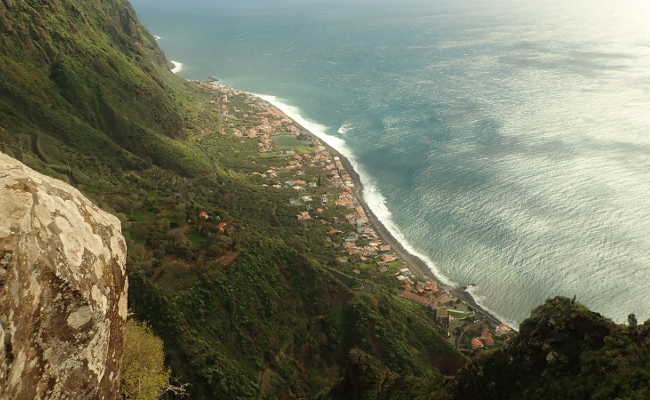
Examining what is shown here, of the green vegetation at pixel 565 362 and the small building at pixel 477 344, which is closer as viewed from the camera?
the green vegetation at pixel 565 362

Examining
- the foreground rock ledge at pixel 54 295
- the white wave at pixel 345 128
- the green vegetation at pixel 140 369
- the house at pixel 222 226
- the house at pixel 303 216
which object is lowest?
the house at pixel 303 216

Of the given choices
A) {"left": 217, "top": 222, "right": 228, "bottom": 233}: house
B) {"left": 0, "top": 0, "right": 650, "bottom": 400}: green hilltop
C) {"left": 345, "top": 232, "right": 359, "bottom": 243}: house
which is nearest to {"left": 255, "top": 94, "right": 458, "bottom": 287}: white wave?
{"left": 345, "top": 232, "right": 359, "bottom": 243}: house

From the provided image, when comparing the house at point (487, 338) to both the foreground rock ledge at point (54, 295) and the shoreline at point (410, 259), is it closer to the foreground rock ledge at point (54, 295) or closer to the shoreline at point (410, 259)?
the shoreline at point (410, 259)

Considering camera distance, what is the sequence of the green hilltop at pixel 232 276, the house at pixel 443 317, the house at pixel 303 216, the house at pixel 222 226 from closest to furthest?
the green hilltop at pixel 232 276
the house at pixel 222 226
the house at pixel 443 317
the house at pixel 303 216

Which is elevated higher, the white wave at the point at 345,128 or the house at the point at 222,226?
the house at the point at 222,226

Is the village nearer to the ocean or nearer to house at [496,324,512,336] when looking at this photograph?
house at [496,324,512,336]

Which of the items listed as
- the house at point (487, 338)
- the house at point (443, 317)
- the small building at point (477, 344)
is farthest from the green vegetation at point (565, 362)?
the house at point (443, 317)

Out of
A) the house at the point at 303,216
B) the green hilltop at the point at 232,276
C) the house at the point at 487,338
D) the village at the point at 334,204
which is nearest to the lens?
the green hilltop at the point at 232,276

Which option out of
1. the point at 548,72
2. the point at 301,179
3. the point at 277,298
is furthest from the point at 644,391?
the point at 548,72
